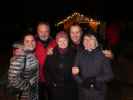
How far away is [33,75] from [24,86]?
184 millimetres

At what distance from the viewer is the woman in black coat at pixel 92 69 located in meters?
6.07

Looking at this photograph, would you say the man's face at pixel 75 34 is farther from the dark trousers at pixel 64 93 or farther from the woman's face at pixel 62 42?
the dark trousers at pixel 64 93

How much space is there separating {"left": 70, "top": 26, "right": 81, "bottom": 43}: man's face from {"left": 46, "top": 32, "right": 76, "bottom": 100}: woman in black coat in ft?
0.31

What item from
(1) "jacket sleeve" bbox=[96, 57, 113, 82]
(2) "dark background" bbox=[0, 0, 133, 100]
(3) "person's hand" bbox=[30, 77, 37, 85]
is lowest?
(3) "person's hand" bbox=[30, 77, 37, 85]

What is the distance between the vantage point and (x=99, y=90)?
614 centimetres

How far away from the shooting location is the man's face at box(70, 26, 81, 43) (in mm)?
6203

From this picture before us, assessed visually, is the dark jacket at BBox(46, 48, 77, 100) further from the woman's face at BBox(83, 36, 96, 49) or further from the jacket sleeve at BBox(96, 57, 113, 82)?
the jacket sleeve at BBox(96, 57, 113, 82)

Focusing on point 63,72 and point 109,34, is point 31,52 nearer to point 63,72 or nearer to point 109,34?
point 63,72

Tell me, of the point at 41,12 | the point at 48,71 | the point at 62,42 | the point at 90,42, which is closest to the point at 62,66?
the point at 48,71

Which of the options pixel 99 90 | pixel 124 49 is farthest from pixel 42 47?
pixel 124 49

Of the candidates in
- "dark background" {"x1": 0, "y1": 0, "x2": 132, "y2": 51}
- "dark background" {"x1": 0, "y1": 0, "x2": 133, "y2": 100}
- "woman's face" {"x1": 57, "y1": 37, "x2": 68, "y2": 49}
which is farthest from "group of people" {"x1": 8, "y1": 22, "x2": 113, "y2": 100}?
"dark background" {"x1": 0, "y1": 0, "x2": 132, "y2": 51}

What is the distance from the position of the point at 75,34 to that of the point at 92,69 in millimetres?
514

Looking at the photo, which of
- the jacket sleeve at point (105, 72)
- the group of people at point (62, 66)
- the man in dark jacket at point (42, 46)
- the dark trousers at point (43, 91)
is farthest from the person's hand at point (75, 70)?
the dark trousers at point (43, 91)

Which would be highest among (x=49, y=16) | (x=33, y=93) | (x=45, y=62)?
(x=49, y=16)
